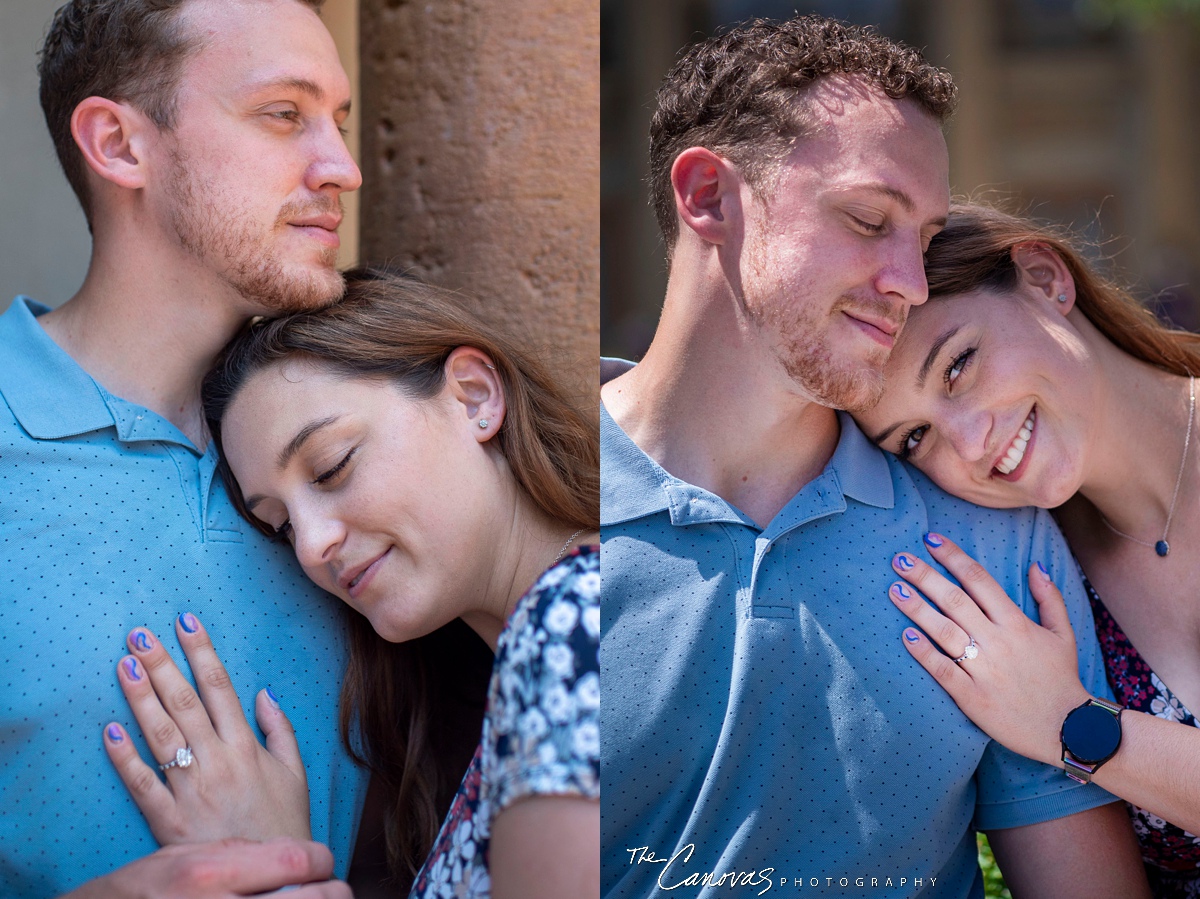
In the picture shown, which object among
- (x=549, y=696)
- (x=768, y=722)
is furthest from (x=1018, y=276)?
(x=549, y=696)

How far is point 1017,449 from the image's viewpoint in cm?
169

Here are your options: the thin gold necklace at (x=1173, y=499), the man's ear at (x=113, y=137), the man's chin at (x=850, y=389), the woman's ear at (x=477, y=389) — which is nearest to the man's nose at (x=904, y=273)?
the man's chin at (x=850, y=389)

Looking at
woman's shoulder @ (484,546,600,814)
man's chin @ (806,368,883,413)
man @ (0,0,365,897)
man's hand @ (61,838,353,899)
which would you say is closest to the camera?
woman's shoulder @ (484,546,600,814)

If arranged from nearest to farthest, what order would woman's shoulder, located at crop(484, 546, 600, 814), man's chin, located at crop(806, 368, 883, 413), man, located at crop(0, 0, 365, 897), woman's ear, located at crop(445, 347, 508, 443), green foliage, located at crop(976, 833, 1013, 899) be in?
woman's shoulder, located at crop(484, 546, 600, 814) < man, located at crop(0, 0, 365, 897) < man's chin, located at crop(806, 368, 883, 413) < woman's ear, located at crop(445, 347, 508, 443) < green foliage, located at crop(976, 833, 1013, 899)

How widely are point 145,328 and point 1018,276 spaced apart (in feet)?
4.48

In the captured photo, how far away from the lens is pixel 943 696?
1.65 metres

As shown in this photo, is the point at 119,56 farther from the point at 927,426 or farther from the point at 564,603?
the point at 927,426

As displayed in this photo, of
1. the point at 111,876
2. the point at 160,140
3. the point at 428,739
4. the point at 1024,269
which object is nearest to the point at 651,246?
the point at 1024,269

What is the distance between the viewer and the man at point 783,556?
1.59 metres

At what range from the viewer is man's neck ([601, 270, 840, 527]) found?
5.52 feet

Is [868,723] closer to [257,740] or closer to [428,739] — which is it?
[428,739]

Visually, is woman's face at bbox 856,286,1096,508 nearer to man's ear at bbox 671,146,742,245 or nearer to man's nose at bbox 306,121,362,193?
man's ear at bbox 671,146,742,245

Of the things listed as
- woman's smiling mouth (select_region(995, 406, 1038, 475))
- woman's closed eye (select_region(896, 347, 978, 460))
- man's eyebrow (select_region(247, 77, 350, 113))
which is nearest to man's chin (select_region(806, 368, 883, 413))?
woman's closed eye (select_region(896, 347, 978, 460))

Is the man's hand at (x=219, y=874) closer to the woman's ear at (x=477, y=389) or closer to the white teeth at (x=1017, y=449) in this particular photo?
the woman's ear at (x=477, y=389)
